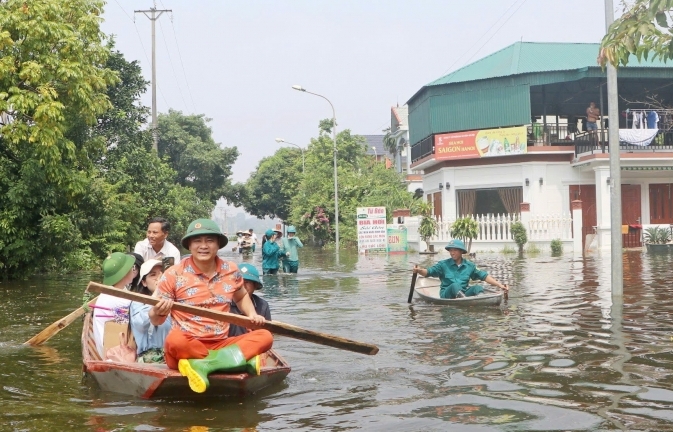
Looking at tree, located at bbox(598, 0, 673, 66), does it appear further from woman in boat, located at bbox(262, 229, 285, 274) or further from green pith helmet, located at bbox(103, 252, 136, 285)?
woman in boat, located at bbox(262, 229, 285, 274)

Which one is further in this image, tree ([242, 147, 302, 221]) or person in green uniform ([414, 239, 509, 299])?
tree ([242, 147, 302, 221])

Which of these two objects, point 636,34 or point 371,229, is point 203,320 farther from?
point 371,229

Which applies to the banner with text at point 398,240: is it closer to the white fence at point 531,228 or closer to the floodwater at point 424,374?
the white fence at point 531,228

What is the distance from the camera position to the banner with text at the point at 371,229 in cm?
3454

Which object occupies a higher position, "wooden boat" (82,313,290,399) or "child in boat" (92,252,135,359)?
"child in boat" (92,252,135,359)

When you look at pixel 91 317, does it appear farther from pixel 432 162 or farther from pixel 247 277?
pixel 432 162

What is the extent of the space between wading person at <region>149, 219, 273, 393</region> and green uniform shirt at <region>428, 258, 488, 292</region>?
264 inches

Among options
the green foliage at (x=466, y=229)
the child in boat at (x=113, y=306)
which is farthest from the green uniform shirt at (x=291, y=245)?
the child in boat at (x=113, y=306)

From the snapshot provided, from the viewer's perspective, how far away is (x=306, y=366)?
930cm

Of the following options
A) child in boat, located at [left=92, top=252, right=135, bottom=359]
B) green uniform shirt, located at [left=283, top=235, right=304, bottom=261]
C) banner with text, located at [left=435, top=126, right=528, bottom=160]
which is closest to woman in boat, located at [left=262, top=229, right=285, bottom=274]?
green uniform shirt, located at [left=283, top=235, right=304, bottom=261]

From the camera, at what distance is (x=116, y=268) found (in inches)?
323

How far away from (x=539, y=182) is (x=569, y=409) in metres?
28.4

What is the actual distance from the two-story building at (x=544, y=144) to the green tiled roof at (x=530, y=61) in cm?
6

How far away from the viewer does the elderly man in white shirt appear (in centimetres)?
1048
